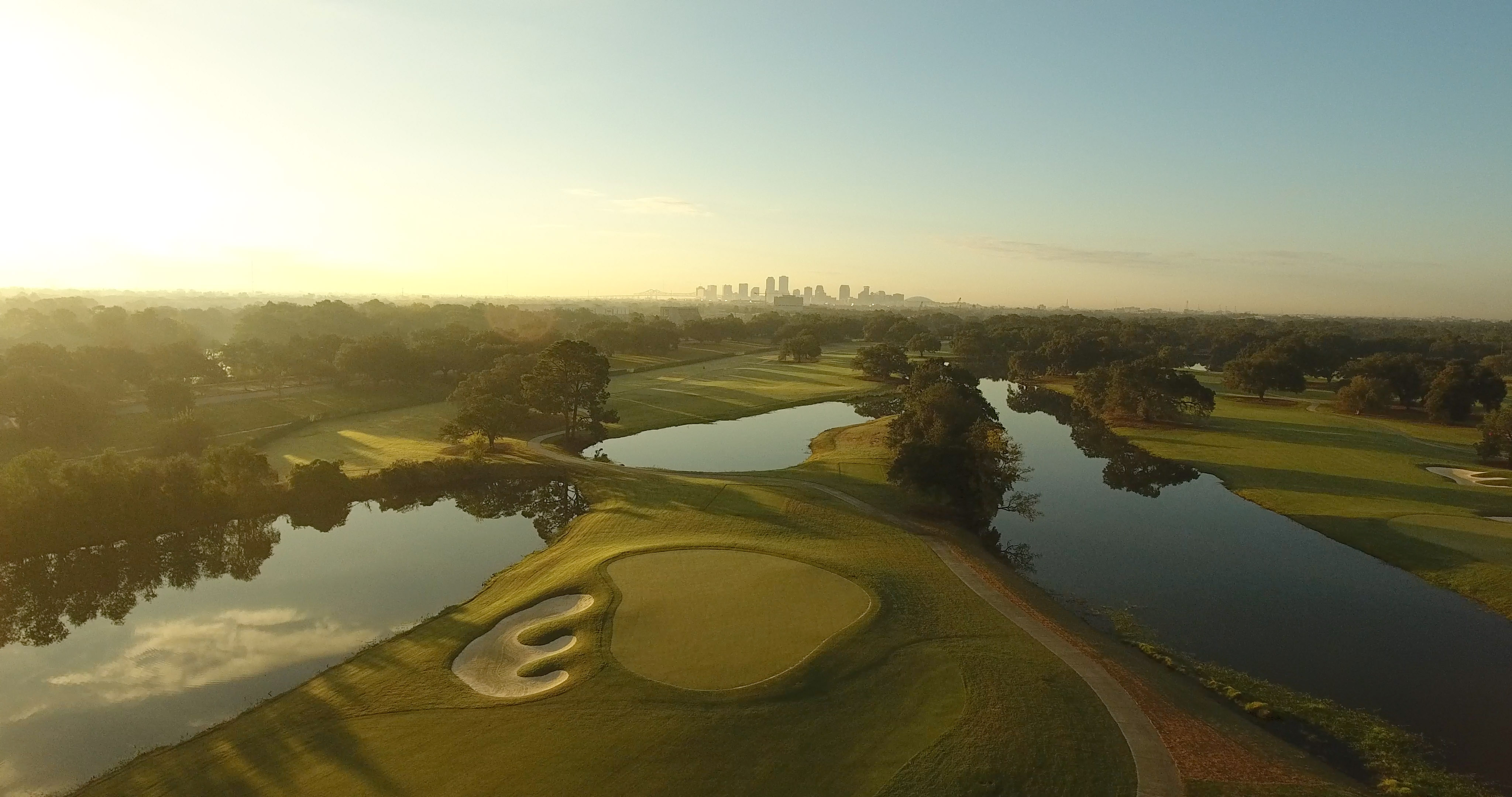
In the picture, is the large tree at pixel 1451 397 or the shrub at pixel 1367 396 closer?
the large tree at pixel 1451 397

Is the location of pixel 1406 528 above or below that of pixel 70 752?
above

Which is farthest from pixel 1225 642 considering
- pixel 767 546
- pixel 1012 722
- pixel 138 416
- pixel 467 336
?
pixel 467 336

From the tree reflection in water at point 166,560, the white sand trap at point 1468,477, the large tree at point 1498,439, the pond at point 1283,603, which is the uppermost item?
the large tree at point 1498,439

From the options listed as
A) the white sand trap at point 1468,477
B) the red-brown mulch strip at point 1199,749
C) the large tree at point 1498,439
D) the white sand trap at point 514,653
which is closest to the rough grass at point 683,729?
the white sand trap at point 514,653

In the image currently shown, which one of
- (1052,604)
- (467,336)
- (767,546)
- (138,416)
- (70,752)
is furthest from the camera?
(467,336)

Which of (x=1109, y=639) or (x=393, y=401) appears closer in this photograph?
(x=1109, y=639)

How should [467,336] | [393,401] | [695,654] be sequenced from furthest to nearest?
[467,336]
[393,401]
[695,654]

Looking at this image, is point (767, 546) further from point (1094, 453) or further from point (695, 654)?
point (1094, 453)

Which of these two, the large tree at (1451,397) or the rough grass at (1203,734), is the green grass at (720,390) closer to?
the rough grass at (1203,734)
